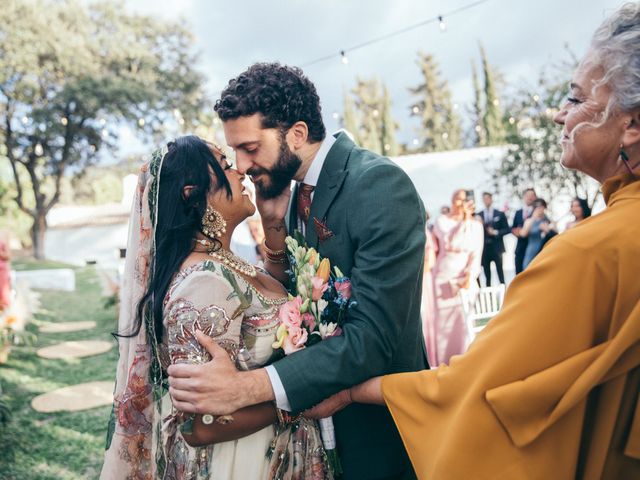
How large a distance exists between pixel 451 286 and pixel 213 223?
6.47 metres

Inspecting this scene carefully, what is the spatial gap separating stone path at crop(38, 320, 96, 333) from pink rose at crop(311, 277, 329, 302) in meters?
10.8

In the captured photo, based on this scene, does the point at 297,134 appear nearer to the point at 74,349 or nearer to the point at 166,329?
the point at 166,329

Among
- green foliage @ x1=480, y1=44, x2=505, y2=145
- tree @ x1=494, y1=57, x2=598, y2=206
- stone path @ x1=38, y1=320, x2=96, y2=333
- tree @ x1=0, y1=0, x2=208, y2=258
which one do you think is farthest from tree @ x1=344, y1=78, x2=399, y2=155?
stone path @ x1=38, y1=320, x2=96, y2=333

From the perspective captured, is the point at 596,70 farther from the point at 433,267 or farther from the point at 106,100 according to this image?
the point at 106,100

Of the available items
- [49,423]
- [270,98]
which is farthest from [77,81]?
Answer: [270,98]

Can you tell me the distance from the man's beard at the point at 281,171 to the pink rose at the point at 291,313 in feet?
2.45

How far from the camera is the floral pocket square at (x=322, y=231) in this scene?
2227mm

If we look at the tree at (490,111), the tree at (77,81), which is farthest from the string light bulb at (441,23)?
the tree at (490,111)

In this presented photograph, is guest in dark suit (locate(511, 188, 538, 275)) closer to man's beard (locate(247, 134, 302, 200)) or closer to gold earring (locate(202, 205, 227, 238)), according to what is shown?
man's beard (locate(247, 134, 302, 200))

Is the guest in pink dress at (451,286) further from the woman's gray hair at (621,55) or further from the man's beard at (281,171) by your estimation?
the woman's gray hair at (621,55)

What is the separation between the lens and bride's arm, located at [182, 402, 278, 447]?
6.19 feet

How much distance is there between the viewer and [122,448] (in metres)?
2.19

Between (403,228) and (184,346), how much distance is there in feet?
3.08

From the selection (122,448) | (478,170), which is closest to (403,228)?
(122,448)
